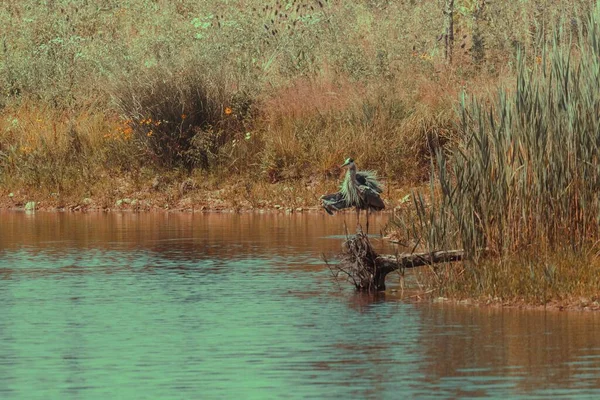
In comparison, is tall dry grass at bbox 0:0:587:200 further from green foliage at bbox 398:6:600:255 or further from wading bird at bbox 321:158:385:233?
green foliage at bbox 398:6:600:255

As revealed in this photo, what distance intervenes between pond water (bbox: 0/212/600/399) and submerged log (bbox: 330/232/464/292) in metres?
0.25

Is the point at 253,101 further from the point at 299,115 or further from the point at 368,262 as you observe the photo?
the point at 368,262

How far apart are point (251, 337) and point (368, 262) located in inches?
125

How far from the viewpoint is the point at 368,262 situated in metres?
14.8

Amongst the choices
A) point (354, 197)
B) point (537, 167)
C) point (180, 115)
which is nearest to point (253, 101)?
point (180, 115)

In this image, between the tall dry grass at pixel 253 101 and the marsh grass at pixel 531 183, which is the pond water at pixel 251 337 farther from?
the tall dry grass at pixel 253 101

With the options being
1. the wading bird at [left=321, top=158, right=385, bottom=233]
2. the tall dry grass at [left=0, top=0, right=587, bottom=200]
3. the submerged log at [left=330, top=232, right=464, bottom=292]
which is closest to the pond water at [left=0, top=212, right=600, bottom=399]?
the submerged log at [left=330, top=232, right=464, bottom=292]

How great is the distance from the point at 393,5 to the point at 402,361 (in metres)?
31.9

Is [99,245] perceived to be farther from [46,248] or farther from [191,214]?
[191,214]

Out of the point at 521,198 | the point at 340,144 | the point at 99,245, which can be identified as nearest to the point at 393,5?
the point at 340,144

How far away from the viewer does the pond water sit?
9.77m

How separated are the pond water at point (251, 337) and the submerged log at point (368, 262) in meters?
0.25

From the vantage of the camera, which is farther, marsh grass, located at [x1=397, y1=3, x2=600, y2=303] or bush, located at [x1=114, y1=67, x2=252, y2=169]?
bush, located at [x1=114, y1=67, x2=252, y2=169]

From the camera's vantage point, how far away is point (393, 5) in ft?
137
